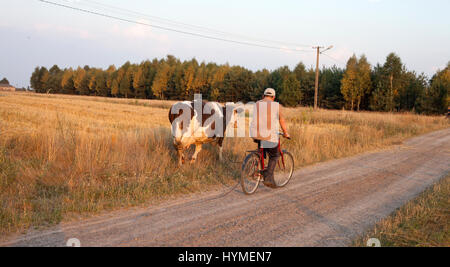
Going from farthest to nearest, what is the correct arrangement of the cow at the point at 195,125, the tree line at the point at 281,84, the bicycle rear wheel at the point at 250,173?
the tree line at the point at 281,84
the cow at the point at 195,125
the bicycle rear wheel at the point at 250,173

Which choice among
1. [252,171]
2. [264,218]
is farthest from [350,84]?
[264,218]

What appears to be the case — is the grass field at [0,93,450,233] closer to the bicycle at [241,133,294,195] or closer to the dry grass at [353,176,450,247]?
the bicycle at [241,133,294,195]

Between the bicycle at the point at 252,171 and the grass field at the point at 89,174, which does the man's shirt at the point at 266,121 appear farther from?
the grass field at the point at 89,174

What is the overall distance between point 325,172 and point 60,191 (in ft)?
21.1

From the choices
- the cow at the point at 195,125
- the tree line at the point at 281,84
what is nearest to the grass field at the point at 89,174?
the cow at the point at 195,125

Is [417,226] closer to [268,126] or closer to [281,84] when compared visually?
[268,126]

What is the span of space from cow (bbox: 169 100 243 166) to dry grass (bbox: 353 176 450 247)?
4780mm

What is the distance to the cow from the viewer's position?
7805 mm

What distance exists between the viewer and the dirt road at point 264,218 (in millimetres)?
3824

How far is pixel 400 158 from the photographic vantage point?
1072 cm

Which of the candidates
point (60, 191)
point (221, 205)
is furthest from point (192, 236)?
point (60, 191)

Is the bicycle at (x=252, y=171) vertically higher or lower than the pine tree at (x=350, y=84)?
lower

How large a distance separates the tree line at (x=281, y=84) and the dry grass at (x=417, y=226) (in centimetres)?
3954
